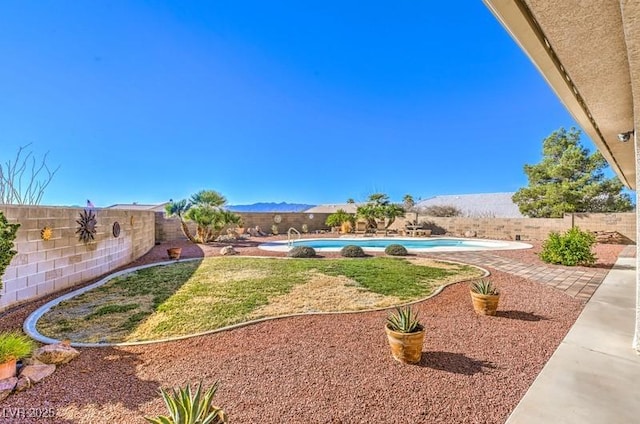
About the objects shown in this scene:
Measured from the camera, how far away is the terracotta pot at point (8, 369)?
108 inches

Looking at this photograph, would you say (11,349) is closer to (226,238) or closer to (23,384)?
(23,384)

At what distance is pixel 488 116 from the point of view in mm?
27453

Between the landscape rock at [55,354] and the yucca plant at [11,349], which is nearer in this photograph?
the yucca plant at [11,349]

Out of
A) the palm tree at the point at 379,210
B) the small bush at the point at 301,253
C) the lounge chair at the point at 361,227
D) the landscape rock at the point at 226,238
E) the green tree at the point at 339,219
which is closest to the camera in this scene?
the small bush at the point at 301,253

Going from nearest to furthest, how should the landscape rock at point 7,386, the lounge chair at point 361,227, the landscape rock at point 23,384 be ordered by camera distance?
the landscape rock at point 7,386 < the landscape rock at point 23,384 < the lounge chair at point 361,227

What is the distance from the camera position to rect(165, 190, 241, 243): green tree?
48.6 ft

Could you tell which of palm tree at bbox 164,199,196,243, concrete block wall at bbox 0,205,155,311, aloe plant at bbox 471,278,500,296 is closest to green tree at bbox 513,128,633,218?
aloe plant at bbox 471,278,500,296

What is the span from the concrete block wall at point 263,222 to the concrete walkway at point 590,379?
16.0m

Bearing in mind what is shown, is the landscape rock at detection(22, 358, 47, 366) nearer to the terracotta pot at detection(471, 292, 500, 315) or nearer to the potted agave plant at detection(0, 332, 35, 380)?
the potted agave plant at detection(0, 332, 35, 380)

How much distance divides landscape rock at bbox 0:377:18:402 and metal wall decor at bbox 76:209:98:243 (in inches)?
196

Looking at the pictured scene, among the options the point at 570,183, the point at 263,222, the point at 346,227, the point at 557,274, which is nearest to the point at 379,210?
the point at 346,227

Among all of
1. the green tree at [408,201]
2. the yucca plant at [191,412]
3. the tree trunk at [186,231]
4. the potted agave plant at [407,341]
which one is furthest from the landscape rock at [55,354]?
the green tree at [408,201]

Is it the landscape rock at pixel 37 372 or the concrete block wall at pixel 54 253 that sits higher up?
the concrete block wall at pixel 54 253

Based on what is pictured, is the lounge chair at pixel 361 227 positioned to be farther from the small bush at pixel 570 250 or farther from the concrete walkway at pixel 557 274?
the small bush at pixel 570 250
